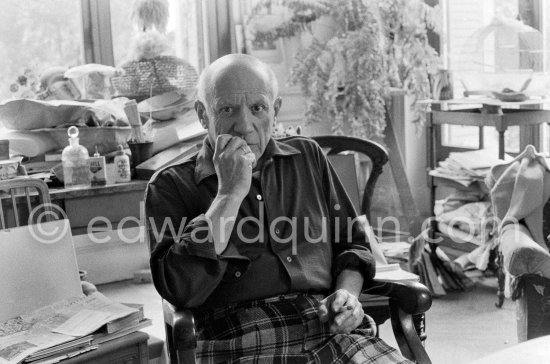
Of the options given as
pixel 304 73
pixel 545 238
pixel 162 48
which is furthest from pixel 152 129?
pixel 545 238

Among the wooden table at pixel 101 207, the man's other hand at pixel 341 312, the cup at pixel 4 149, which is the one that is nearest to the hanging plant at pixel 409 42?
the wooden table at pixel 101 207

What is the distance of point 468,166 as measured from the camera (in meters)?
4.06

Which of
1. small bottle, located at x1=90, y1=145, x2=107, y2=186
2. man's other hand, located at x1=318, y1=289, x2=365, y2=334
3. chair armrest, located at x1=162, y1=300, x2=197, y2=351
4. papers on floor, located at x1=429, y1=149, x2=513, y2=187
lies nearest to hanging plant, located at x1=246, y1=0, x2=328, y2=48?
papers on floor, located at x1=429, y1=149, x2=513, y2=187

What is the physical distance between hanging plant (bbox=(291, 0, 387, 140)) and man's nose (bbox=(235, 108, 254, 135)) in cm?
246

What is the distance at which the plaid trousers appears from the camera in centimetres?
178

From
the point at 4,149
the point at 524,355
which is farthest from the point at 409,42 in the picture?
the point at 524,355

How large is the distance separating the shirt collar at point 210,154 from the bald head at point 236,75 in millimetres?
121

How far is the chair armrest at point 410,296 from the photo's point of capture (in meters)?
1.79

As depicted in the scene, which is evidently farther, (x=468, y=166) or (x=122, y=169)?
(x=468, y=166)

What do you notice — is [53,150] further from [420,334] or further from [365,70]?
[420,334]

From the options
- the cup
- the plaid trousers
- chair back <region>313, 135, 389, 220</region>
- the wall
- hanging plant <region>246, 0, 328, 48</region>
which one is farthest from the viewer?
the wall

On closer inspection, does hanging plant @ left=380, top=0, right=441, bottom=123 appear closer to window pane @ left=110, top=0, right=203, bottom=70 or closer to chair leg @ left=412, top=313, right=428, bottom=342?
window pane @ left=110, top=0, right=203, bottom=70

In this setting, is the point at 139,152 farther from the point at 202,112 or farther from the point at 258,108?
the point at 258,108

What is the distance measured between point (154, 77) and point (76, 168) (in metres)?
1.07
